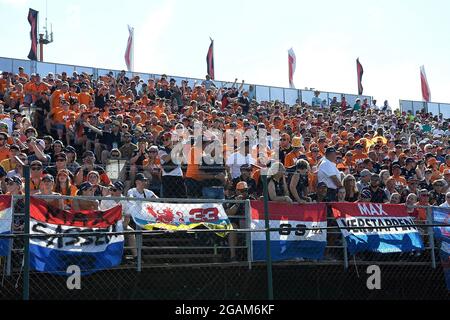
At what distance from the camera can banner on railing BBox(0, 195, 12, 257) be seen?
8.91 meters

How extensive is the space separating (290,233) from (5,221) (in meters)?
4.27

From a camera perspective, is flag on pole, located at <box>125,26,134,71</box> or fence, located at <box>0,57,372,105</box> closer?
fence, located at <box>0,57,372,105</box>

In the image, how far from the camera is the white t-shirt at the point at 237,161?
538 inches

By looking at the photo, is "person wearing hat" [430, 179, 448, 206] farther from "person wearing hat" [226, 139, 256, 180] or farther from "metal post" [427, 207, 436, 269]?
"person wearing hat" [226, 139, 256, 180]

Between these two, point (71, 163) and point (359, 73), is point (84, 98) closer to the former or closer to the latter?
point (71, 163)

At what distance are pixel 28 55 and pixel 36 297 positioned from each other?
21406 millimetres

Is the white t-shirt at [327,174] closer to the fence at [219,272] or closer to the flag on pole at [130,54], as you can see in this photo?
the fence at [219,272]

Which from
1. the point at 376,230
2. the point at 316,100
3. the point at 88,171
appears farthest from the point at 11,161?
the point at 316,100

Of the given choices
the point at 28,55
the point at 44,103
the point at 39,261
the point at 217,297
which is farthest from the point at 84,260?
the point at 28,55

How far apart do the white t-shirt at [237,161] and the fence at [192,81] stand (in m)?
13.9

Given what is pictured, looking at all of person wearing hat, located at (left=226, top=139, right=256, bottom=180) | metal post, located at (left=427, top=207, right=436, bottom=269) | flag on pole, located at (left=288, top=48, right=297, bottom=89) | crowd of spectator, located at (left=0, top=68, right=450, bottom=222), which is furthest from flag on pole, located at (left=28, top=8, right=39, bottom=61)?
metal post, located at (left=427, top=207, right=436, bottom=269)

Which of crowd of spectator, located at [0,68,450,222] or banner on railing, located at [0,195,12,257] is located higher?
crowd of spectator, located at [0,68,450,222]

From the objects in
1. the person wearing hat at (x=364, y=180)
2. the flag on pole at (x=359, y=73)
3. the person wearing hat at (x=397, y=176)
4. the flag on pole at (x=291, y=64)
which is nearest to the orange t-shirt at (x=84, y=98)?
the person wearing hat at (x=364, y=180)

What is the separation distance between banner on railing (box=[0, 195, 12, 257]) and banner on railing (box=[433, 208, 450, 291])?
23.0 ft
